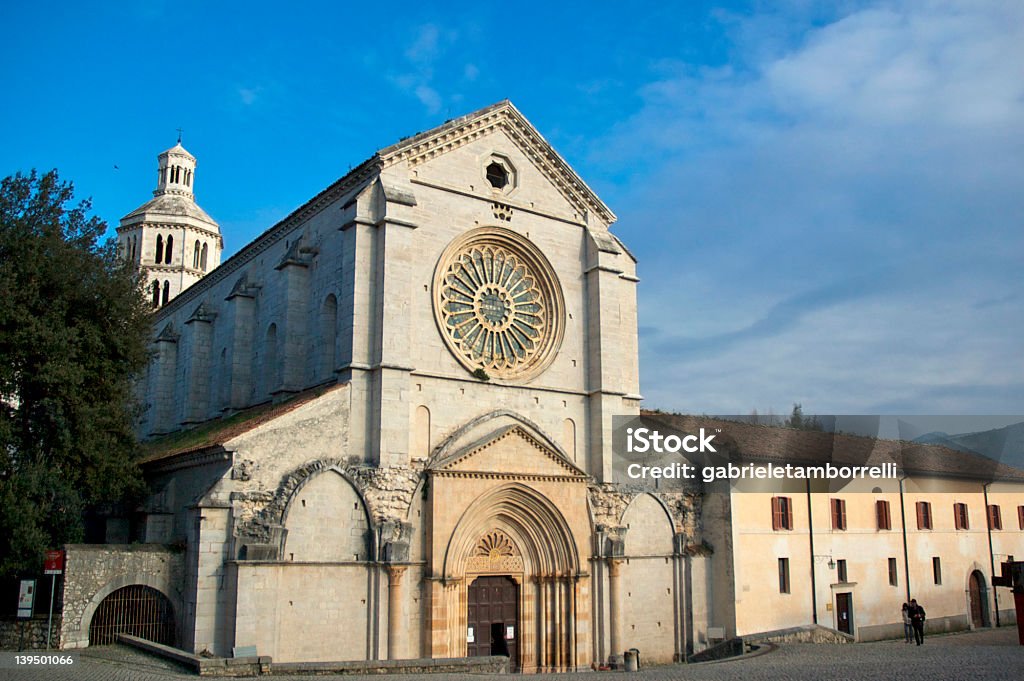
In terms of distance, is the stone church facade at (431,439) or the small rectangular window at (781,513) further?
the small rectangular window at (781,513)

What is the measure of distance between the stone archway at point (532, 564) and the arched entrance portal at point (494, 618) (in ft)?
0.66

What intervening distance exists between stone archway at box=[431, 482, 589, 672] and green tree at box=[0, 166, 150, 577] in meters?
10.4

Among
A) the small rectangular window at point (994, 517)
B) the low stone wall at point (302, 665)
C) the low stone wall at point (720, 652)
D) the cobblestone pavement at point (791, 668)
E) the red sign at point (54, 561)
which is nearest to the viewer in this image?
the cobblestone pavement at point (791, 668)

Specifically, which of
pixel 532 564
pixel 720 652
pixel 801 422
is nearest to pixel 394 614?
pixel 532 564

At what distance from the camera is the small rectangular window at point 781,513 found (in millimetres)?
33344

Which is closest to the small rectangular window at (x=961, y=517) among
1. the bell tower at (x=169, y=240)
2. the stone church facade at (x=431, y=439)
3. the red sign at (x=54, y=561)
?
the stone church facade at (x=431, y=439)

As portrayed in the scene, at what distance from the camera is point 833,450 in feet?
126

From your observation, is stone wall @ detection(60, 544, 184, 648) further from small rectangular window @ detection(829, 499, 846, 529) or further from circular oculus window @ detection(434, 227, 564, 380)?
small rectangular window @ detection(829, 499, 846, 529)

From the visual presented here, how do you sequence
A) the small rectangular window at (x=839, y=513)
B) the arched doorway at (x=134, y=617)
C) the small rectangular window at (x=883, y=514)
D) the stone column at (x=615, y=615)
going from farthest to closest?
1. the small rectangular window at (x=883, y=514)
2. the small rectangular window at (x=839, y=513)
3. the stone column at (x=615, y=615)
4. the arched doorway at (x=134, y=617)

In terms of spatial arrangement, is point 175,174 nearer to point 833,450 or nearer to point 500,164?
point 500,164

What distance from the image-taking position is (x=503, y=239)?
30578 mm

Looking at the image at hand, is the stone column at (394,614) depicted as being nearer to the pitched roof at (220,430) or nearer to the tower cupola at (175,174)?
the pitched roof at (220,430)

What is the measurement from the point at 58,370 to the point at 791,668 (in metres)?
20.1

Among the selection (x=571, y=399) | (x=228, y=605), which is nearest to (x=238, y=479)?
(x=228, y=605)
